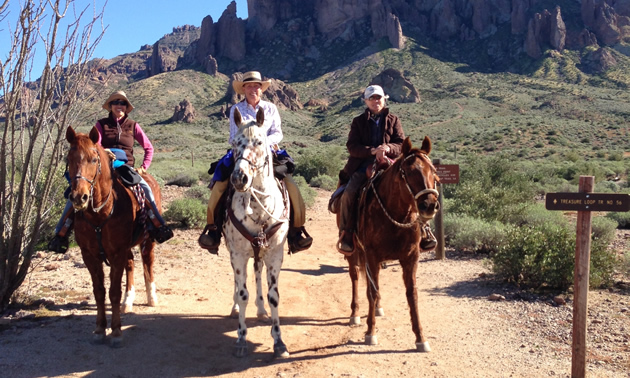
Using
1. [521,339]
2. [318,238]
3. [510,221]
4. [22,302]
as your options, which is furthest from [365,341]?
[510,221]

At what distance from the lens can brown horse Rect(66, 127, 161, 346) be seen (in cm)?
536

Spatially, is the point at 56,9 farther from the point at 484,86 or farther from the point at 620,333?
the point at 484,86

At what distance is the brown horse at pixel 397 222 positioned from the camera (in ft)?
16.8

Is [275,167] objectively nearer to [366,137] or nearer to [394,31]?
[366,137]

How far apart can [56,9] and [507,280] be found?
812 cm

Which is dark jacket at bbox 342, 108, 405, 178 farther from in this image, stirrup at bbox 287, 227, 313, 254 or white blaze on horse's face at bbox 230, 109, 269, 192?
white blaze on horse's face at bbox 230, 109, 269, 192

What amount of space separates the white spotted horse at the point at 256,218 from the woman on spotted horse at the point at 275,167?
0.88ft

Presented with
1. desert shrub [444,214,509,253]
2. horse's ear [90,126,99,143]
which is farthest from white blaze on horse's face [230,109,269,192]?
desert shrub [444,214,509,253]

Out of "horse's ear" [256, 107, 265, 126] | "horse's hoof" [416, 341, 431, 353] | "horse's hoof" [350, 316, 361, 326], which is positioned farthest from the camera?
"horse's hoof" [350, 316, 361, 326]

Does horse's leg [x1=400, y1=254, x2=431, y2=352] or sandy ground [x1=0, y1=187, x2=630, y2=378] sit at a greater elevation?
horse's leg [x1=400, y1=254, x2=431, y2=352]

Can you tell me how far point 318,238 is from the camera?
13727 millimetres

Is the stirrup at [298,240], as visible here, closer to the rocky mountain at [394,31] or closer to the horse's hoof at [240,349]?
the horse's hoof at [240,349]

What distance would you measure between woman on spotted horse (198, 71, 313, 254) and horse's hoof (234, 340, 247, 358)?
50.5 inches

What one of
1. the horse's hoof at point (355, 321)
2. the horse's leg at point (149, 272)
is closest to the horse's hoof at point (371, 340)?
the horse's hoof at point (355, 321)
